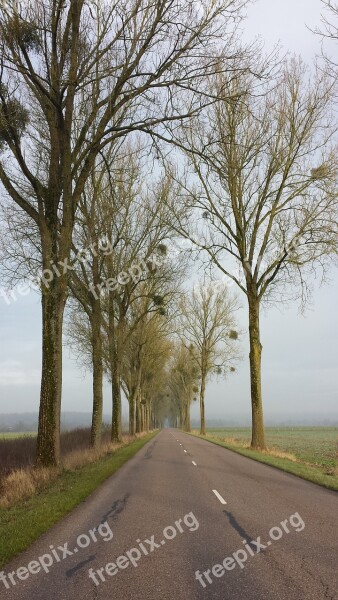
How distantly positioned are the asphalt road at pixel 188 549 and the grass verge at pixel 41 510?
185 mm

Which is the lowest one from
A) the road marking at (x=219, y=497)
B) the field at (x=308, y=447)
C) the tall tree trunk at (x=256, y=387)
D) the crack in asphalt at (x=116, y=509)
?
the field at (x=308, y=447)

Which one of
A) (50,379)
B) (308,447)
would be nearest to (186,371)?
(308,447)

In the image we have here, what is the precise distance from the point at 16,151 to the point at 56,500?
8.73 meters

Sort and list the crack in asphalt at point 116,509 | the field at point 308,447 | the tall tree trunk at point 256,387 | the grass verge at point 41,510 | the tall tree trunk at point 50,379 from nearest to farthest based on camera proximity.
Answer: the grass verge at point 41,510
the crack in asphalt at point 116,509
the tall tree trunk at point 50,379
the field at point 308,447
the tall tree trunk at point 256,387

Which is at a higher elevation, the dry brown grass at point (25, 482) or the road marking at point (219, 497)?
the dry brown grass at point (25, 482)

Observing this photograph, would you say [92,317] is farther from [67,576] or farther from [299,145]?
[67,576]

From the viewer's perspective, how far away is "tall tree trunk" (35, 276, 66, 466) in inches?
466

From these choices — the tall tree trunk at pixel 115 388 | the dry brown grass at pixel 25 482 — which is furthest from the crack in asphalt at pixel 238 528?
the tall tree trunk at pixel 115 388

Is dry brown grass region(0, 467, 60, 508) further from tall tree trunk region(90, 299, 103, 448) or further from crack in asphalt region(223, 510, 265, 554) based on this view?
tall tree trunk region(90, 299, 103, 448)

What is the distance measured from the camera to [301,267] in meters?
21.7

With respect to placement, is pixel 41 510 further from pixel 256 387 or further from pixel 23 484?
pixel 256 387

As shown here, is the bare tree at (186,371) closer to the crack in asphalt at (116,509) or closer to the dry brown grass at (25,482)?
the dry brown grass at (25,482)

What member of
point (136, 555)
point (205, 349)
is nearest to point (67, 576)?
point (136, 555)

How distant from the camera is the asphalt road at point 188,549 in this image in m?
4.34
